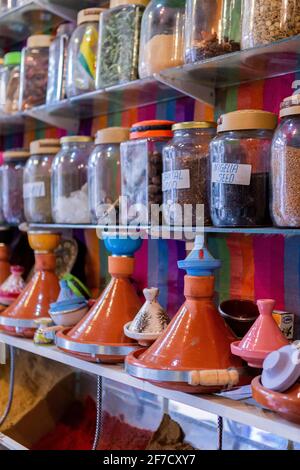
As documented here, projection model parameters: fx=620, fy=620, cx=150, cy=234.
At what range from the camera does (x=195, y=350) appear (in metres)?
1.15

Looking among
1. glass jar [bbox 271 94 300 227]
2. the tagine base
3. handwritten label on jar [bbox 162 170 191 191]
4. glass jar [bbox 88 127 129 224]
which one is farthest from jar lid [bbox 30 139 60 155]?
the tagine base

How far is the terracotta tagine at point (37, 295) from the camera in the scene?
1639 mm

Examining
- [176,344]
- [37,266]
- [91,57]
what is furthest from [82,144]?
[176,344]

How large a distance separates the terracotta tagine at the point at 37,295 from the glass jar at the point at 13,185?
0.61ft

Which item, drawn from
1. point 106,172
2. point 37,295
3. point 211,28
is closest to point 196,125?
point 211,28

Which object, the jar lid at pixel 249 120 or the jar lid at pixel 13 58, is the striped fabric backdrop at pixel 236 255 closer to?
the jar lid at pixel 249 120

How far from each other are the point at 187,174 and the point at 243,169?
0.53 feet

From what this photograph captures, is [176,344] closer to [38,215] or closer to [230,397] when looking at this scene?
[230,397]

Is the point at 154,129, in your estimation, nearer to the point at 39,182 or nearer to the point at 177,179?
the point at 177,179

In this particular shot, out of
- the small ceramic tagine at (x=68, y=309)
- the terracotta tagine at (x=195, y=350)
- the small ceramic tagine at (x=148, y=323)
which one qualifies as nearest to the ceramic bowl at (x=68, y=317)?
the small ceramic tagine at (x=68, y=309)

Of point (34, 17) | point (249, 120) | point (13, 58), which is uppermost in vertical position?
point (34, 17)

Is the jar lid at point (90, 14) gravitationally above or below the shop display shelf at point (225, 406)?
above

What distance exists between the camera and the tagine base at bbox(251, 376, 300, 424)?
3.08 feet

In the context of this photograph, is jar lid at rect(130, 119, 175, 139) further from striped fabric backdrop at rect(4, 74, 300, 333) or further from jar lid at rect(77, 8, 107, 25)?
jar lid at rect(77, 8, 107, 25)
